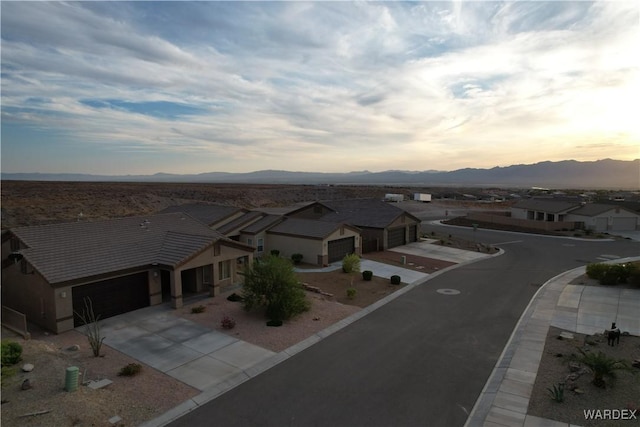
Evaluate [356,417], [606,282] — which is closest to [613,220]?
[606,282]

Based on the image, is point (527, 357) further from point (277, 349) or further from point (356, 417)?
point (277, 349)

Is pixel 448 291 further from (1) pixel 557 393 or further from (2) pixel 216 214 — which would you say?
(2) pixel 216 214

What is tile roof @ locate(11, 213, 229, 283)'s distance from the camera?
1997 centimetres

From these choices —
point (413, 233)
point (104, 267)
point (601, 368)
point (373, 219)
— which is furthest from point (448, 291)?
point (104, 267)

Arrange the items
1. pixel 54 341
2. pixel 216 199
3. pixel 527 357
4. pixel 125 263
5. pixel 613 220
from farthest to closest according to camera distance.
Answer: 1. pixel 216 199
2. pixel 613 220
3. pixel 125 263
4. pixel 54 341
5. pixel 527 357

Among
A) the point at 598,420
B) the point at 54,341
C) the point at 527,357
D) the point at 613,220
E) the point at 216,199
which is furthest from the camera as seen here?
the point at 216,199

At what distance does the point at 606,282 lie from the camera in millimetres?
27234

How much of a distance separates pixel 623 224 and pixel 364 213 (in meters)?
40.5

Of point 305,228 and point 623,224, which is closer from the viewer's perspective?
point 305,228

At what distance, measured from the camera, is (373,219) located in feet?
146

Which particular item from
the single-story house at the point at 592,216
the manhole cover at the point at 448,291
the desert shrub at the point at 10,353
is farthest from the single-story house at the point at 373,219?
the desert shrub at the point at 10,353

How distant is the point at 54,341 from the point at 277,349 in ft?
33.1

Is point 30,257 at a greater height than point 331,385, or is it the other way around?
point 30,257

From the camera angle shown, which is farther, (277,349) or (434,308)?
(434,308)
